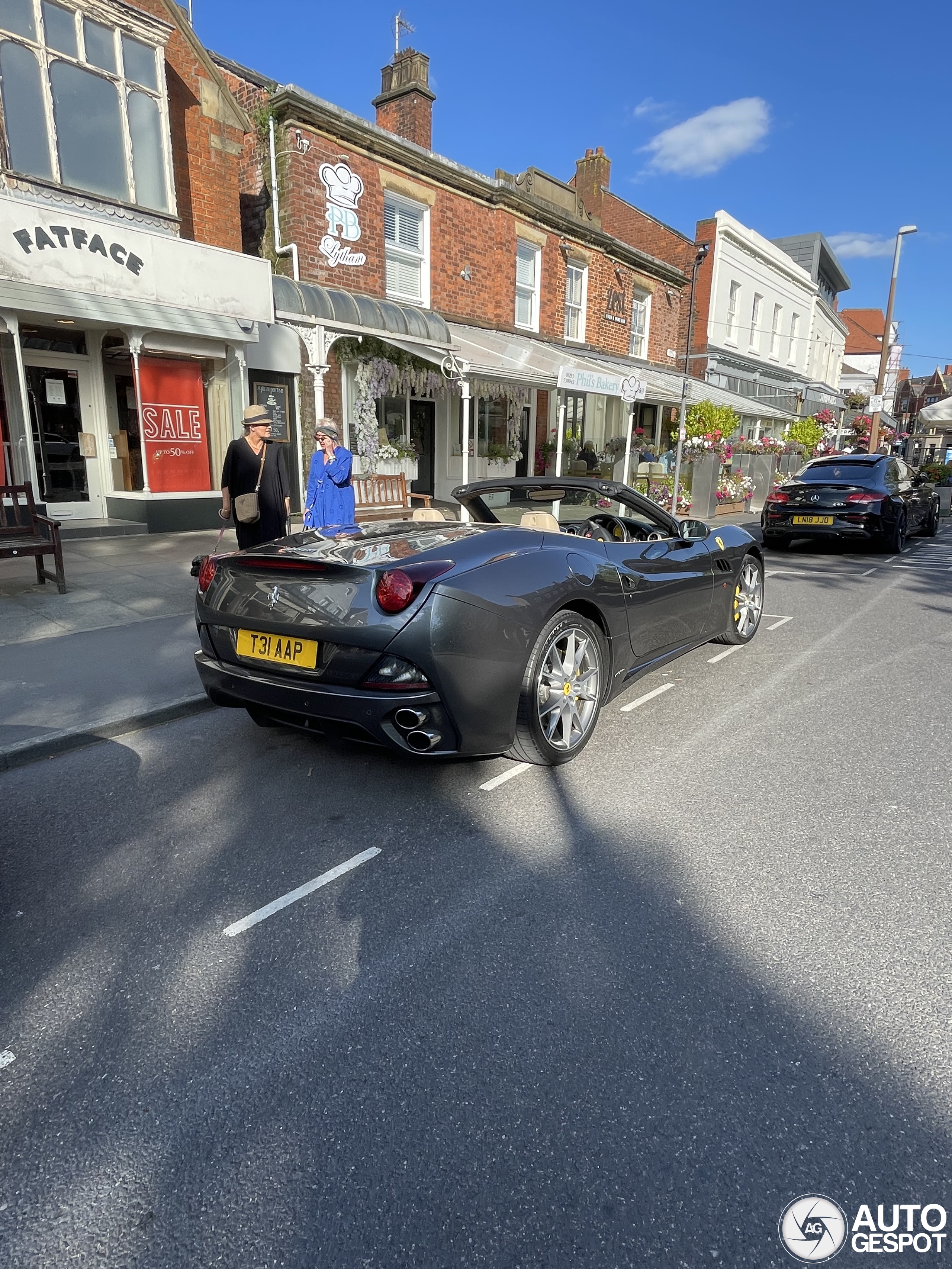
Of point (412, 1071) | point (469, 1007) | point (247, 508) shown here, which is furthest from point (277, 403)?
point (412, 1071)

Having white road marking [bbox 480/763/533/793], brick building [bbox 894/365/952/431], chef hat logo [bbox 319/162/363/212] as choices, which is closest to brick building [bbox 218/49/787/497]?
chef hat logo [bbox 319/162/363/212]

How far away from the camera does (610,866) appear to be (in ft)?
9.67

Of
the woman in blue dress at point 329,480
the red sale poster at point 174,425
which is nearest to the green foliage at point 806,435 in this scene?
the red sale poster at point 174,425

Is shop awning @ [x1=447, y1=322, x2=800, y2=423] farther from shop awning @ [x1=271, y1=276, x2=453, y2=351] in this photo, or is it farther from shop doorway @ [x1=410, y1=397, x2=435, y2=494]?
shop doorway @ [x1=410, y1=397, x2=435, y2=494]

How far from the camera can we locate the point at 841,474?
11648 millimetres

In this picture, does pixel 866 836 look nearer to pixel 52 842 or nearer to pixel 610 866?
pixel 610 866

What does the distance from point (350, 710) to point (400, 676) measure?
0.84ft

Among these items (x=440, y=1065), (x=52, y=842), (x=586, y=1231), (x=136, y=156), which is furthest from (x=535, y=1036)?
(x=136, y=156)

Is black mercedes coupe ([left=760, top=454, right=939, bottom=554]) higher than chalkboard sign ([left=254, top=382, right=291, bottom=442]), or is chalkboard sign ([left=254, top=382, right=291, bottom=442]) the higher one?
chalkboard sign ([left=254, top=382, right=291, bottom=442])

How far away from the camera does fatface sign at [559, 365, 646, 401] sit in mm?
11953

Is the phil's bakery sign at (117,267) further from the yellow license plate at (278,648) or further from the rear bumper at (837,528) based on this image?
the rear bumper at (837,528)

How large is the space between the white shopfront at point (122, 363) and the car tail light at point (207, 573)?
6.85m

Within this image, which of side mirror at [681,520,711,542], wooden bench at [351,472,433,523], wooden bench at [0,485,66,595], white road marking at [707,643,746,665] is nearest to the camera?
side mirror at [681,520,711,542]

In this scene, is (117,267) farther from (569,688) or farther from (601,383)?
(569,688)
